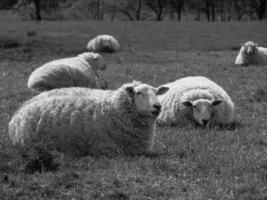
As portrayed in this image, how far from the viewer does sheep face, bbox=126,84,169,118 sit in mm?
8861

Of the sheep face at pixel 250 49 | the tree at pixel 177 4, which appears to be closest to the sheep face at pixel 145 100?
the sheep face at pixel 250 49

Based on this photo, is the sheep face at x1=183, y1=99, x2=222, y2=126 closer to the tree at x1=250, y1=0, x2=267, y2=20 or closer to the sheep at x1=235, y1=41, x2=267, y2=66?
the sheep at x1=235, y1=41, x2=267, y2=66

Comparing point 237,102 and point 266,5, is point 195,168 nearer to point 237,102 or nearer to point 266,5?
point 237,102

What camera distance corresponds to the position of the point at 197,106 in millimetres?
11594

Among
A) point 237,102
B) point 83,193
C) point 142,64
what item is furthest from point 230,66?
point 83,193

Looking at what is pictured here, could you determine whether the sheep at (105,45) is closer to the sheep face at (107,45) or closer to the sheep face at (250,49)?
the sheep face at (107,45)

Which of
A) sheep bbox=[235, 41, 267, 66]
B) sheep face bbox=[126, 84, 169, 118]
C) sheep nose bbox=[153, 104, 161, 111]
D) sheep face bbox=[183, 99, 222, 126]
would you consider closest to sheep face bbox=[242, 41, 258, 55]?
sheep bbox=[235, 41, 267, 66]

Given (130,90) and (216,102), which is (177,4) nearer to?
(216,102)

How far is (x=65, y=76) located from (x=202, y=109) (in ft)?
18.2

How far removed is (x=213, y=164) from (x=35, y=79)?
28.6ft

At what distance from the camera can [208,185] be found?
6961 millimetres

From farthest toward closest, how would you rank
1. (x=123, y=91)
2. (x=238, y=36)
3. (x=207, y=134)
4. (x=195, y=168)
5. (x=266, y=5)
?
(x=266, y=5) → (x=238, y=36) → (x=207, y=134) → (x=123, y=91) → (x=195, y=168)

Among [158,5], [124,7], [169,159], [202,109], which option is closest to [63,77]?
[202,109]

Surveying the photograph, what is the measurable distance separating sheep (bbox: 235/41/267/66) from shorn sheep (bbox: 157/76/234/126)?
12.2 metres
